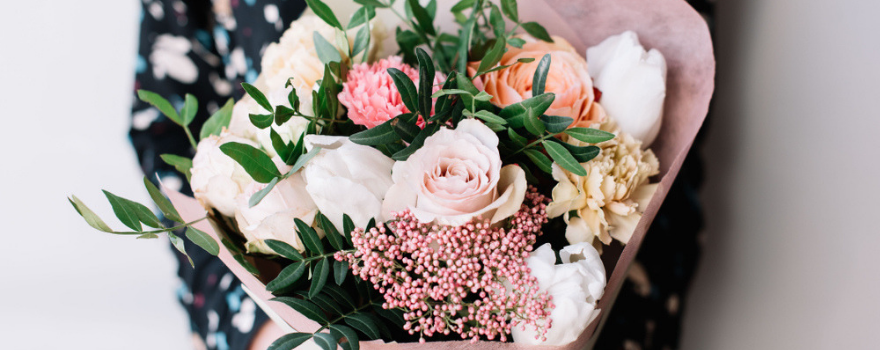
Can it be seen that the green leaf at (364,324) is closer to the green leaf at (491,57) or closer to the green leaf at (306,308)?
the green leaf at (306,308)

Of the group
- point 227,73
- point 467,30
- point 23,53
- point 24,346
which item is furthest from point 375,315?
point 23,53

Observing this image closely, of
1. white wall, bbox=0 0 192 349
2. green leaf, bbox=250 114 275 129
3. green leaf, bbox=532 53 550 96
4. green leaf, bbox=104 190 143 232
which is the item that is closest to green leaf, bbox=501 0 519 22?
green leaf, bbox=532 53 550 96

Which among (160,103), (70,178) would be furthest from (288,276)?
(70,178)

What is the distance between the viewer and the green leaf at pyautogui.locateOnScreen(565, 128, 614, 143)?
328 mm

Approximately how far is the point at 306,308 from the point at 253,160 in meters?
0.10

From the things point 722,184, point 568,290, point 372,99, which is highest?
point 372,99

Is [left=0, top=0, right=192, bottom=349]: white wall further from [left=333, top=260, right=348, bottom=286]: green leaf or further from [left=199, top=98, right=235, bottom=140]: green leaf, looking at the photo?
[left=333, top=260, right=348, bottom=286]: green leaf

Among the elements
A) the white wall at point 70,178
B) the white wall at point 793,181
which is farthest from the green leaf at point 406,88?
the white wall at point 70,178

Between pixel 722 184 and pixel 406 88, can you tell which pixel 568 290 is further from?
pixel 722 184

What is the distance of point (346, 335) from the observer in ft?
1.03

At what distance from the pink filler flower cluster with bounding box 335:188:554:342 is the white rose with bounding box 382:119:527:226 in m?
0.01

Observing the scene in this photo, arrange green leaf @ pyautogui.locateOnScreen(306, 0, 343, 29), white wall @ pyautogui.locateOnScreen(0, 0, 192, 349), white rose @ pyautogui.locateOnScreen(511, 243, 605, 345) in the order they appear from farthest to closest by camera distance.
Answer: white wall @ pyautogui.locateOnScreen(0, 0, 192, 349) → green leaf @ pyautogui.locateOnScreen(306, 0, 343, 29) → white rose @ pyautogui.locateOnScreen(511, 243, 605, 345)

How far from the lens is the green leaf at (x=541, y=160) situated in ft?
1.15

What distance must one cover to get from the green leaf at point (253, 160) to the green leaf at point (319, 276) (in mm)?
65
